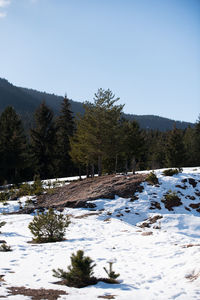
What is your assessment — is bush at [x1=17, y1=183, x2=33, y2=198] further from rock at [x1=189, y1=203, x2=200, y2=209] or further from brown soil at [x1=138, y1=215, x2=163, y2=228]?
rock at [x1=189, y1=203, x2=200, y2=209]

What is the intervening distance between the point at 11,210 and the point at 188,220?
10.2 metres

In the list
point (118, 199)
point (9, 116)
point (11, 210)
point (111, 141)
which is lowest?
point (11, 210)

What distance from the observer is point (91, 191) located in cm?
1702

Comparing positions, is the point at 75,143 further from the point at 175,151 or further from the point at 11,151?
the point at 175,151

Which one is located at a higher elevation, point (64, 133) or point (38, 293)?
point (64, 133)

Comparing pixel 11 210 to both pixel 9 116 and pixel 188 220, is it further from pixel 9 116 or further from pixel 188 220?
pixel 9 116

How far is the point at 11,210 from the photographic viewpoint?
15844 millimetres

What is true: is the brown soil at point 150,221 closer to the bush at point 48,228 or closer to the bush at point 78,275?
the bush at point 48,228

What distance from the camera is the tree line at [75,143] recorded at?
76.9 feet

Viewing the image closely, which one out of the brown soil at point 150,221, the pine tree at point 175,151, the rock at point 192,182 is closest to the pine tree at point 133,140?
the rock at point 192,182

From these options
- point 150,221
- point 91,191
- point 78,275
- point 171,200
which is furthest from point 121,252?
point 91,191

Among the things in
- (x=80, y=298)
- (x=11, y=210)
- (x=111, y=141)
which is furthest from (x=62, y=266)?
(x=111, y=141)

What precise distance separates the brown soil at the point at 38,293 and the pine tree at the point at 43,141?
112ft

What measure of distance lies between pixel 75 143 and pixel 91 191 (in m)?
9.40
